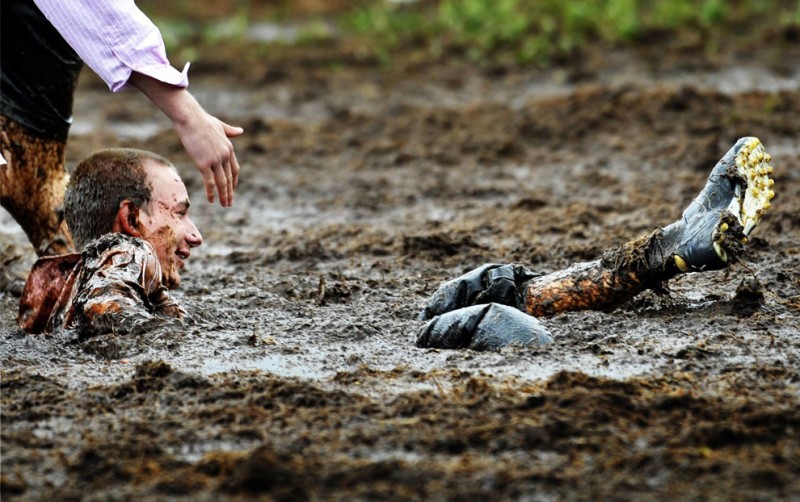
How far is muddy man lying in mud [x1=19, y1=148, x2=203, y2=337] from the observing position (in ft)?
13.0

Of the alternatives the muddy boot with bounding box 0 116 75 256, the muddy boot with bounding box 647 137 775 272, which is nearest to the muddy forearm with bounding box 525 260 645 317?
the muddy boot with bounding box 647 137 775 272

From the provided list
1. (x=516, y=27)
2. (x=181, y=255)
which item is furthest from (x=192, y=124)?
(x=516, y=27)

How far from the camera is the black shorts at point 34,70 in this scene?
4.67 metres

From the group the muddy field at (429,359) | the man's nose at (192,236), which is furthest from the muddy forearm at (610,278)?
the man's nose at (192,236)

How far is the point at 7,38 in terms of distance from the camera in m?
4.71

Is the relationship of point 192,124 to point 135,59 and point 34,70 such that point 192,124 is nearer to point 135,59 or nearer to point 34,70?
point 135,59

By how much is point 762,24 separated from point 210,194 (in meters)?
7.55

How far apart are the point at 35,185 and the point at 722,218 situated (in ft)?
8.84

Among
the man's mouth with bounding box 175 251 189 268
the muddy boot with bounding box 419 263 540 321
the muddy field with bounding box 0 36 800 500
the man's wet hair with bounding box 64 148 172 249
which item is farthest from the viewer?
the man's mouth with bounding box 175 251 189 268

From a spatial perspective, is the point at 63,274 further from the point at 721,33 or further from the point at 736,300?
the point at 721,33

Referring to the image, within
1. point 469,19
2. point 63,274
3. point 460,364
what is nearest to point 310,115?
point 469,19

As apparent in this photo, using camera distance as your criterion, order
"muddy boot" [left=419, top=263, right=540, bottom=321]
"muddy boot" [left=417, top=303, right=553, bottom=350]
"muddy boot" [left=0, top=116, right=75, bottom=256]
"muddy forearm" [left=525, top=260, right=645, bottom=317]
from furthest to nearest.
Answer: "muddy boot" [left=0, top=116, right=75, bottom=256]
"muddy boot" [left=419, top=263, right=540, bottom=321]
"muddy forearm" [left=525, top=260, right=645, bottom=317]
"muddy boot" [left=417, top=303, right=553, bottom=350]

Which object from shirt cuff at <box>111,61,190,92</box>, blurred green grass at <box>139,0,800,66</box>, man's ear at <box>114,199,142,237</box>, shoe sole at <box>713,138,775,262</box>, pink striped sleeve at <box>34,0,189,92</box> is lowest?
man's ear at <box>114,199,142,237</box>

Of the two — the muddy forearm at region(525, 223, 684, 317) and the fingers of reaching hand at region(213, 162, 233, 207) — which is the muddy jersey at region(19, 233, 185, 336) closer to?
the fingers of reaching hand at region(213, 162, 233, 207)
